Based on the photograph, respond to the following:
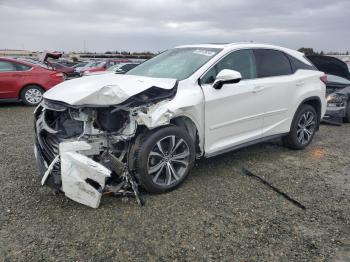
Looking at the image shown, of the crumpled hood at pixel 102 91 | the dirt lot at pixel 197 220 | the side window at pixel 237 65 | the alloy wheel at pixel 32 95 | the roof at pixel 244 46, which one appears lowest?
the dirt lot at pixel 197 220

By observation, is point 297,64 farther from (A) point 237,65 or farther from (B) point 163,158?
(B) point 163,158

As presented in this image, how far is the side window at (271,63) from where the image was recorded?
4.67m

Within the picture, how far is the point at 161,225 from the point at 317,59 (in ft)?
21.2

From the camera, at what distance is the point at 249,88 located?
4.35 metres

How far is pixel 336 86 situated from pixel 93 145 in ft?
22.0

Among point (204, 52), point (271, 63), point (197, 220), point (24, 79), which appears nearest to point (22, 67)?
point (24, 79)

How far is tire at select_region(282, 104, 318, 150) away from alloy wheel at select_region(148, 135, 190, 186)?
2.27m

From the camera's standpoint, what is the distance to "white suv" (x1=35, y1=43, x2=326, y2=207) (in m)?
3.28

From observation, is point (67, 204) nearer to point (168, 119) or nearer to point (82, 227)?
point (82, 227)

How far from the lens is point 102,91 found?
10.8 ft

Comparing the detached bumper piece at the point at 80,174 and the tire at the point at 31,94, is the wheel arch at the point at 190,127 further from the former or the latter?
the tire at the point at 31,94

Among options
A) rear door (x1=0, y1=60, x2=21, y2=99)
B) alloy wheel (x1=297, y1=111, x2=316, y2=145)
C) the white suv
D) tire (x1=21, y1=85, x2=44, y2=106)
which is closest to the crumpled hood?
the white suv

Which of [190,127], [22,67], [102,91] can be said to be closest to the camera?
[102,91]

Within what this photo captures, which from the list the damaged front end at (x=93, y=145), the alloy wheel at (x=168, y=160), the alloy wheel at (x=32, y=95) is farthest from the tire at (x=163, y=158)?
the alloy wheel at (x=32, y=95)
